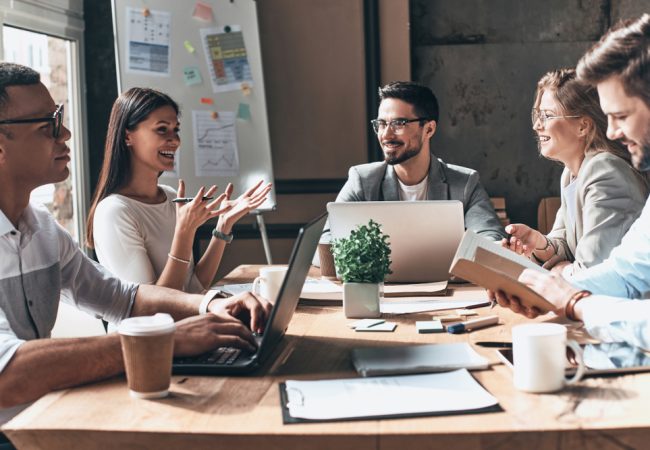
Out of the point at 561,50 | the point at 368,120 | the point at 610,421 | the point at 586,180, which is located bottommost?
the point at 610,421

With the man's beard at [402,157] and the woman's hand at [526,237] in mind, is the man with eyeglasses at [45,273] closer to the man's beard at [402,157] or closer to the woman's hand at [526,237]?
the woman's hand at [526,237]

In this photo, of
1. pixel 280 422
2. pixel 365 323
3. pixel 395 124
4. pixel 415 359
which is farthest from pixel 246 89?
pixel 280 422

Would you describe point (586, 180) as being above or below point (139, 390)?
above

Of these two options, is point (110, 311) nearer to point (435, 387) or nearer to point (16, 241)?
point (16, 241)

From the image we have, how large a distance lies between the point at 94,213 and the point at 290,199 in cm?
207

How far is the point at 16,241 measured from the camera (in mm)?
1729

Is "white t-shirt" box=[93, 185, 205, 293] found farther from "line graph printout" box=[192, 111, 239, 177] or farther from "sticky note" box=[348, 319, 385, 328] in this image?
"line graph printout" box=[192, 111, 239, 177]

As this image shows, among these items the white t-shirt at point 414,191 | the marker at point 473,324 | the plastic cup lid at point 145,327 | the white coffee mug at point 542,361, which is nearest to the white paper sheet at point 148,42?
the white t-shirt at point 414,191

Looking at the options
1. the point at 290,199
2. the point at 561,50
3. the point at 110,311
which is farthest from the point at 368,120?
the point at 110,311

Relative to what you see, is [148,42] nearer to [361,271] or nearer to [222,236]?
[222,236]

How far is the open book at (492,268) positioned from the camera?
62.2 inches

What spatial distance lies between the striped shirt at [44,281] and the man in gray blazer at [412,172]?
121cm

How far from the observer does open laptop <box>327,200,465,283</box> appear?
7.29 feet

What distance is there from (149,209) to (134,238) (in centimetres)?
17
